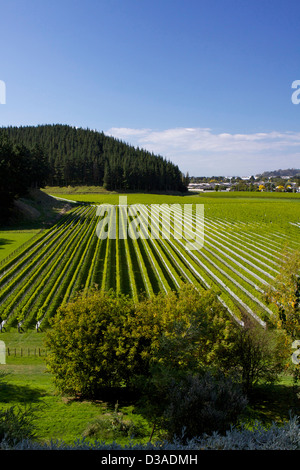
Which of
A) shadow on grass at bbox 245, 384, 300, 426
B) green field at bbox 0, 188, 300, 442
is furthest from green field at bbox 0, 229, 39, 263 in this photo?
shadow on grass at bbox 245, 384, 300, 426

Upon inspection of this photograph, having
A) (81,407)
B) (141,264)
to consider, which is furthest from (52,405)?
(141,264)

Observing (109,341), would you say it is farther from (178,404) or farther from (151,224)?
(151,224)

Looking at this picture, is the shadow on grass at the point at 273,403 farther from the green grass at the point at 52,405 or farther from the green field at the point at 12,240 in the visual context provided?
the green field at the point at 12,240

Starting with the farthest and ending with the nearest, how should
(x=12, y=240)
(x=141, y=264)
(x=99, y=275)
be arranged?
(x=12, y=240) < (x=141, y=264) < (x=99, y=275)

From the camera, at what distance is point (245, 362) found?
2047 cm

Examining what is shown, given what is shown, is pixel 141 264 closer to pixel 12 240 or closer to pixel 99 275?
pixel 99 275

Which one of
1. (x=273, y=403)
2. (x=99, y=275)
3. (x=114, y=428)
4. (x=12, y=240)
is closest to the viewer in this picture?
(x=114, y=428)

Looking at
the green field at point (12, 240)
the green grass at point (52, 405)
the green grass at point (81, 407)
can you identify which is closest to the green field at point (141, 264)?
the green field at point (12, 240)

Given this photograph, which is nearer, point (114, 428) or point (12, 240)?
point (114, 428)

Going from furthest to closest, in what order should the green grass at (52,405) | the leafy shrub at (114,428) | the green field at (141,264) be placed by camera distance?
1. the green field at (141,264)
2. the green grass at (52,405)
3. the leafy shrub at (114,428)

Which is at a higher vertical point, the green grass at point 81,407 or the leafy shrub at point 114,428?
the leafy shrub at point 114,428

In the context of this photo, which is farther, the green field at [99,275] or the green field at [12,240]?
the green field at [12,240]

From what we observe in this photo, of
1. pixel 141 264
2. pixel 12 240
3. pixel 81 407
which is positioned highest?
pixel 12 240

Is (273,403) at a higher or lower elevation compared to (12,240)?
lower
